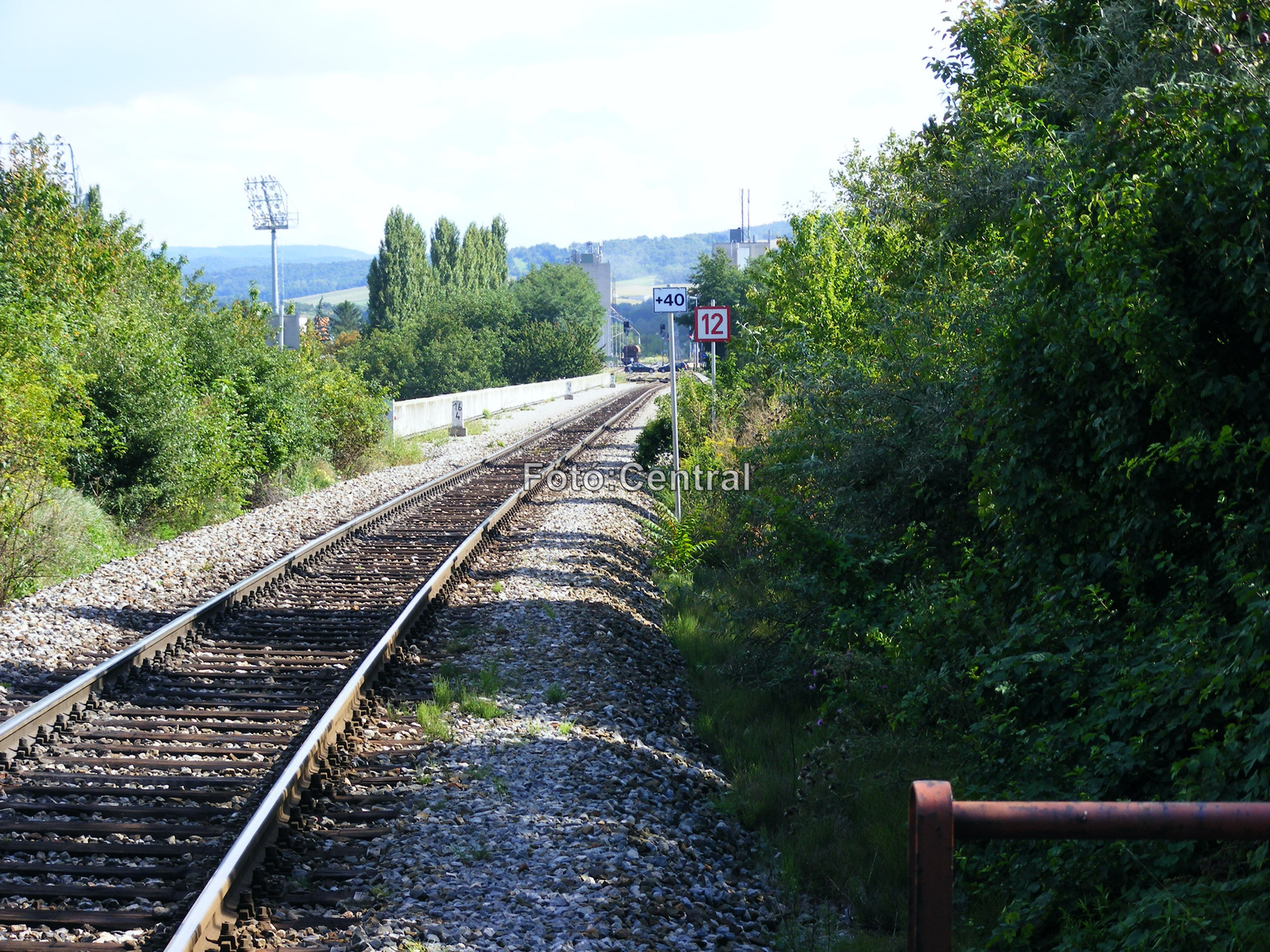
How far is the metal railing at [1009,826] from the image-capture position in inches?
80.8

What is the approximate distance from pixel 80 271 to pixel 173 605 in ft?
45.2

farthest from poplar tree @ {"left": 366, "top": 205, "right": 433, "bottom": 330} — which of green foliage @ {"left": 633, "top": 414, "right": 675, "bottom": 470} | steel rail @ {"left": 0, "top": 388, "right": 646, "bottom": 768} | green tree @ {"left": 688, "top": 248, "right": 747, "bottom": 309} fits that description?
steel rail @ {"left": 0, "top": 388, "right": 646, "bottom": 768}

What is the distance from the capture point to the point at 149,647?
8.64 meters

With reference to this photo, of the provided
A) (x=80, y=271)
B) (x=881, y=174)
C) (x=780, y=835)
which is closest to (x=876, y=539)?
(x=780, y=835)

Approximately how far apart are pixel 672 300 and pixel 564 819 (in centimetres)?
1041

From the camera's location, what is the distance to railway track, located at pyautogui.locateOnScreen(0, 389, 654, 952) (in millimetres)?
4727

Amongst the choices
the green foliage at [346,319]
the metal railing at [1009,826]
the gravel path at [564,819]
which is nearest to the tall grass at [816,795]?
the gravel path at [564,819]

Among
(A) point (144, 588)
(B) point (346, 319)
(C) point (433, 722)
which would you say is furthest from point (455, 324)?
(B) point (346, 319)

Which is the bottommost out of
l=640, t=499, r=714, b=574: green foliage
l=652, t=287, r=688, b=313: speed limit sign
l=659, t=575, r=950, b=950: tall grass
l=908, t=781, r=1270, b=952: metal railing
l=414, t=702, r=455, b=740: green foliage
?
l=659, t=575, r=950, b=950: tall grass

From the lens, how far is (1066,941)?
3855mm

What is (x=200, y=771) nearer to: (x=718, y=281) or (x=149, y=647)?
(x=149, y=647)

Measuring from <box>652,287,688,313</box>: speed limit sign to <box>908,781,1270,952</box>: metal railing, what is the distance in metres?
13.3

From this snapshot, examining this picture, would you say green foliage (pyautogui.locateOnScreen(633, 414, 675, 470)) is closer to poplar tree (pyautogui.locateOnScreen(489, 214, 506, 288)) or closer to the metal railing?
the metal railing

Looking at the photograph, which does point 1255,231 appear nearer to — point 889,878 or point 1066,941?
point 1066,941
